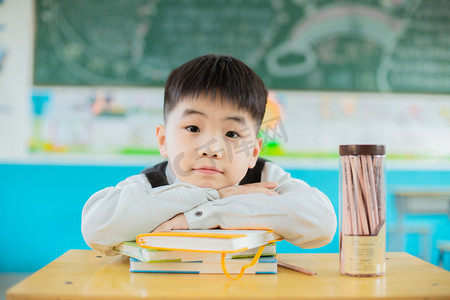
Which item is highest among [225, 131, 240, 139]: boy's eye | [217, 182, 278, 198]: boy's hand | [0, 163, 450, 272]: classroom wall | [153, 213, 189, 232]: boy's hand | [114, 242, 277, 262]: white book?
[225, 131, 240, 139]: boy's eye

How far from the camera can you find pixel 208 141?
1076 mm

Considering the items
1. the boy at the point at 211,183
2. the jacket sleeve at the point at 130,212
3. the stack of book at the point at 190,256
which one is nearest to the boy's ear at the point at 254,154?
the boy at the point at 211,183

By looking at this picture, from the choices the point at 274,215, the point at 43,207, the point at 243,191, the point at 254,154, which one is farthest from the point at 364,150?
the point at 43,207

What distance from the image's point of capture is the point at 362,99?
3670 millimetres

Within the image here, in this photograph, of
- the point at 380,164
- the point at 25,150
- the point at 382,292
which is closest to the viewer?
the point at 382,292

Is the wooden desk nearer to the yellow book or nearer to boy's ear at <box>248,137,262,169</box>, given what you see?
the yellow book

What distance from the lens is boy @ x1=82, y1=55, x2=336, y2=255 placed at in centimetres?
90

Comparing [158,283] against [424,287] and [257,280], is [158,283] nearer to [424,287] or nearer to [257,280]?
[257,280]

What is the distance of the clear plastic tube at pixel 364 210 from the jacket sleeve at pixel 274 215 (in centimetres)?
14

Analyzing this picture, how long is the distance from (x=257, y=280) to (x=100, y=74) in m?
3.10

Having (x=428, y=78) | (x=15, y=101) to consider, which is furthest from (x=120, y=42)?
(x=428, y=78)

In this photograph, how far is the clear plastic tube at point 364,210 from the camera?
769mm

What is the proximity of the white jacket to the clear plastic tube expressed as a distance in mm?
144

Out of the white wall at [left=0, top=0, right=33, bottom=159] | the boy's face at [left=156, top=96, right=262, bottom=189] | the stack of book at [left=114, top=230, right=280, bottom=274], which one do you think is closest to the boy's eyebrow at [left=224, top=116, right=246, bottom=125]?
the boy's face at [left=156, top=96, right=262, bottom=189]
